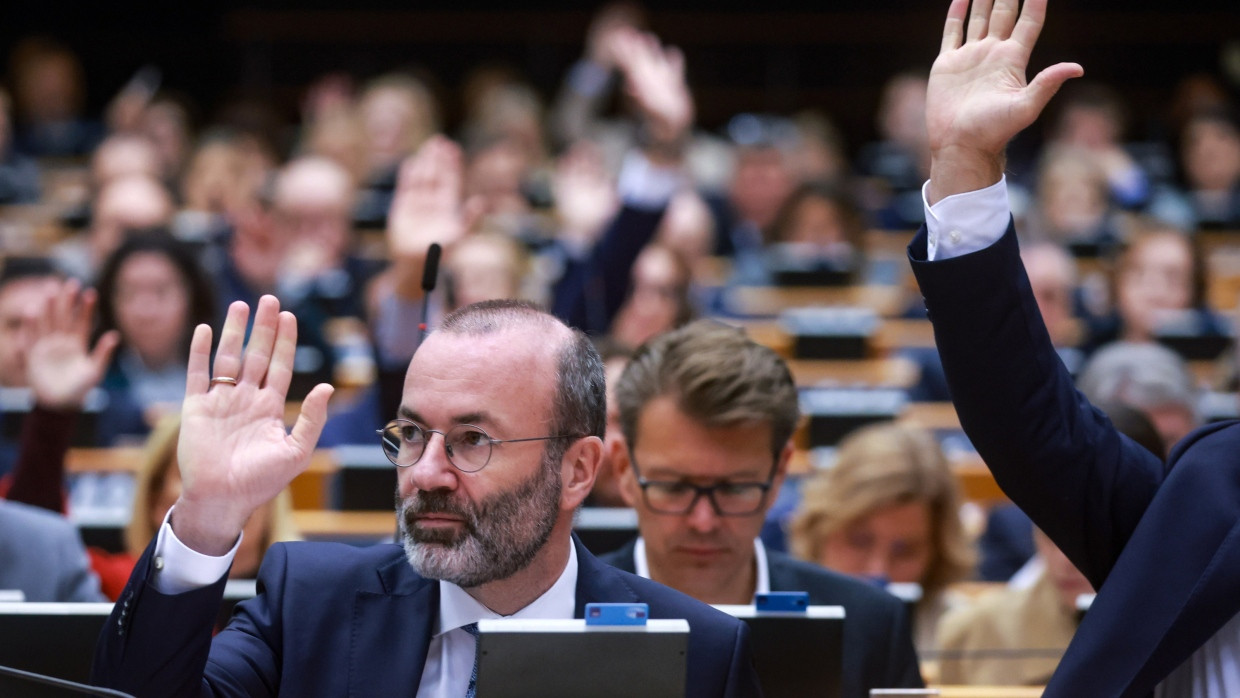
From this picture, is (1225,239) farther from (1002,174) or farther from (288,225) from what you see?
(1002,174)

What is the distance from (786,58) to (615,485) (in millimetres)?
8544

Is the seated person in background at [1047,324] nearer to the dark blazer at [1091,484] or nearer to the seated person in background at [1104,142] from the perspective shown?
the seated person in background at [1104,142]

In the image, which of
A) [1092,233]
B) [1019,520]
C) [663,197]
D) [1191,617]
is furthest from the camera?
[1092,233]

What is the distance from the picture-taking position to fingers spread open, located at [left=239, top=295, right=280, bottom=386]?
1.66 meters

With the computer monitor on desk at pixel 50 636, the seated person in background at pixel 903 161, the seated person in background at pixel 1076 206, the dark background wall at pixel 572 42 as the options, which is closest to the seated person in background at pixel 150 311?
the computer monitor on desk at pixel 50 636

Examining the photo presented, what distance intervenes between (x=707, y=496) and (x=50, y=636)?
38.7 inches

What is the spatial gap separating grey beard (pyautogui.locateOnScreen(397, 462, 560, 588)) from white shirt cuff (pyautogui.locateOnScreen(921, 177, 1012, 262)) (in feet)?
1.69

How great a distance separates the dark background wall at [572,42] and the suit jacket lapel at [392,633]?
32.1 feet

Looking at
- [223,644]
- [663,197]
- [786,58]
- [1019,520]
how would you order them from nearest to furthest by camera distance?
[223,644], [1019,520], [663,197], [786,58]

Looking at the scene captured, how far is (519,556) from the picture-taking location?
167 cm

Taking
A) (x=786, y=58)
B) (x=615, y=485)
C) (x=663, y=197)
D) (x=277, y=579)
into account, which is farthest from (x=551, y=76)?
(x=277, y=579)

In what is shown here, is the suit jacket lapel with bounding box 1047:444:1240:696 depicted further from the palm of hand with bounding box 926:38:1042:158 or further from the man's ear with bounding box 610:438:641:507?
the man's ear with bounding box 610:438:641:507

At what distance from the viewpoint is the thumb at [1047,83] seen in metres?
1.57

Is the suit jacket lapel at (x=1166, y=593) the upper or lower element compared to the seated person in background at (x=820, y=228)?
lower
